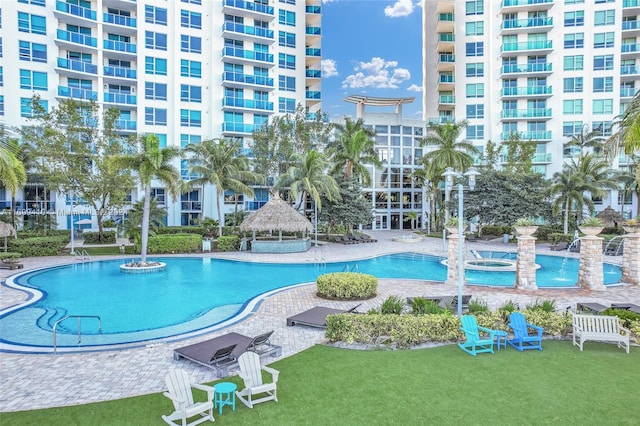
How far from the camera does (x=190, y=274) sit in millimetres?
21531

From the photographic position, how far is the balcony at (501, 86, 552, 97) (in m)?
44.5

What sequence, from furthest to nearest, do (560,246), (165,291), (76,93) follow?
(76,93)
(560,246)
(165,291)

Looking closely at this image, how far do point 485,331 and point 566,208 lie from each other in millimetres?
28377

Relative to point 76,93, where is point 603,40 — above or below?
above

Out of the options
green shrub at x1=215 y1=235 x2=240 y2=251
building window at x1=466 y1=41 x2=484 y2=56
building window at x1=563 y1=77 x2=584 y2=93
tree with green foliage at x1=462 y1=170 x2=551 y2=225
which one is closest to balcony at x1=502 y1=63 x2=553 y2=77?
building window at x1=563 y1=77 x2=584 y2=93

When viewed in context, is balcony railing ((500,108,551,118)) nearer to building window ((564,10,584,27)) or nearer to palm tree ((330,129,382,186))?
building window ((564,10,584,27))

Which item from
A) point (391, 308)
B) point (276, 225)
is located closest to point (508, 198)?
point (276, 225)

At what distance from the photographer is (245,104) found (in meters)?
42.3

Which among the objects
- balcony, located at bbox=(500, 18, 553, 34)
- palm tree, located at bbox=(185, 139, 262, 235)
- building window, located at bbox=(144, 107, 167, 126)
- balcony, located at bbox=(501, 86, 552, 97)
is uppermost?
balcony, located at bbox=(500, 18, 553, 34)

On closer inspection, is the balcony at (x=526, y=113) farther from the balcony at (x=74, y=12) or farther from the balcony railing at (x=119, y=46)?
the balcony at (x=74, y=12)

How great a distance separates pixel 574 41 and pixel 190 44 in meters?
41.0

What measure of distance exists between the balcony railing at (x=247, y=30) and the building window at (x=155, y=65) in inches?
285

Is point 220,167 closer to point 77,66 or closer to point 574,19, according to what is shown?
point 77,66

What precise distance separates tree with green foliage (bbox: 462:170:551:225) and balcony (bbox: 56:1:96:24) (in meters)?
38.4
